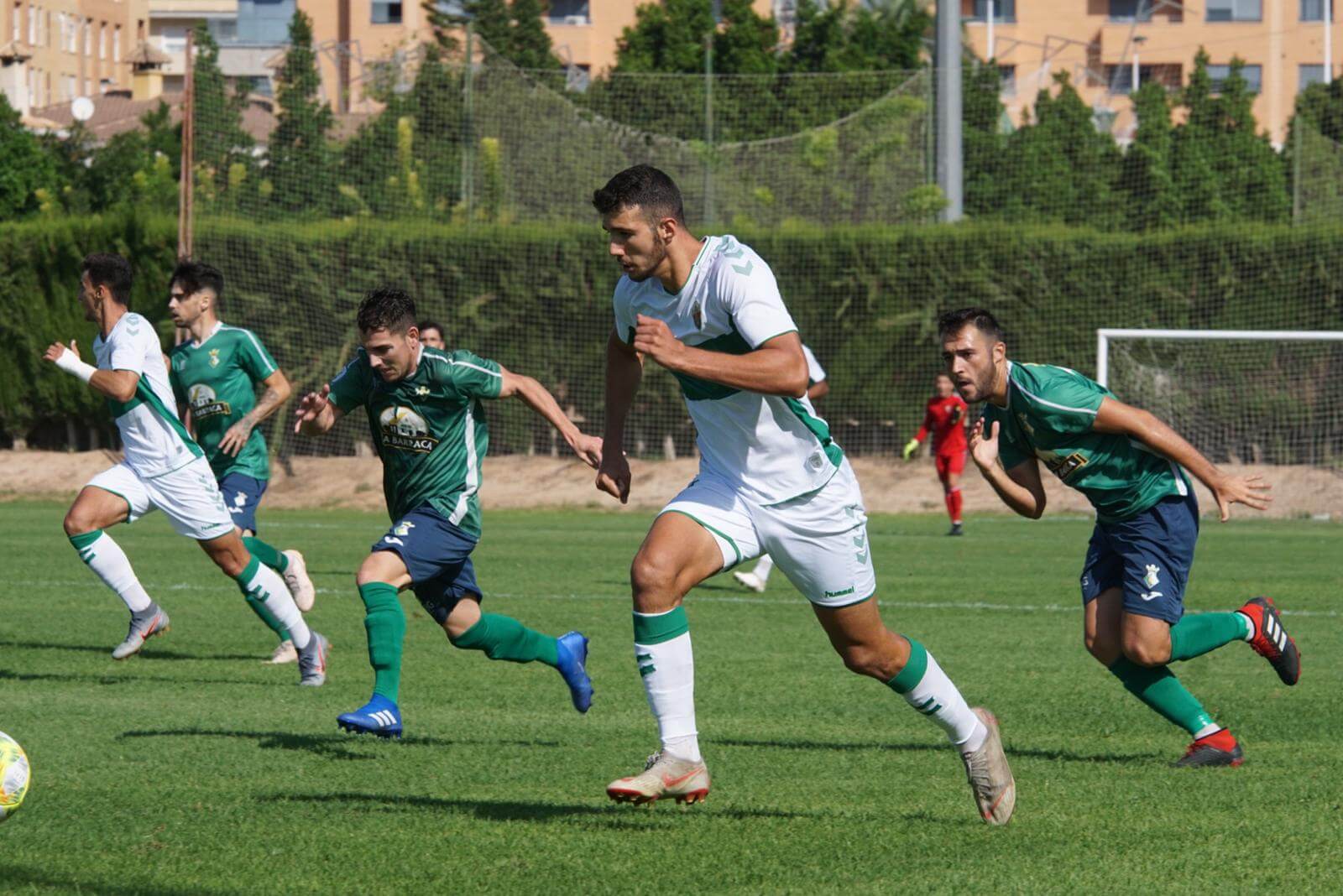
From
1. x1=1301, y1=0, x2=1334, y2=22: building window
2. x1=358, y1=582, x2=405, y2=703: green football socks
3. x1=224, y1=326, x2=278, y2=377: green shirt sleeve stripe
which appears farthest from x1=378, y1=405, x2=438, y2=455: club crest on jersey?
x1=1301, y1=0, x2=1334, y2=22: building window

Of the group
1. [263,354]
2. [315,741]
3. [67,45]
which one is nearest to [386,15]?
[67,45]

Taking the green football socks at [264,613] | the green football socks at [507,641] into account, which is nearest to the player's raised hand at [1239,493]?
the green football socks at [507,641]

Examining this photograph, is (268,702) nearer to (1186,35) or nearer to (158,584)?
(158,584)

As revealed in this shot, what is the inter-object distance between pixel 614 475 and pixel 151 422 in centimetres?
428

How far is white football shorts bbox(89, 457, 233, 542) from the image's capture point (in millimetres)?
9312

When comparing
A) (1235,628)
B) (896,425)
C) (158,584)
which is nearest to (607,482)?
(1235,628)

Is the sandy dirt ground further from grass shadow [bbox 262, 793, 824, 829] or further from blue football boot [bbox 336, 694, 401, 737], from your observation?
grass shadow [bbox 262, 793, 824, 829]

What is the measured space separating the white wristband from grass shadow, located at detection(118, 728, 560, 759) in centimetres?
220

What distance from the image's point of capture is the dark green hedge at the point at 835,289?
24703 mm

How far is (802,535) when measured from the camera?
219 inches

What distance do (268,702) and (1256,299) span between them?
64.5 feet

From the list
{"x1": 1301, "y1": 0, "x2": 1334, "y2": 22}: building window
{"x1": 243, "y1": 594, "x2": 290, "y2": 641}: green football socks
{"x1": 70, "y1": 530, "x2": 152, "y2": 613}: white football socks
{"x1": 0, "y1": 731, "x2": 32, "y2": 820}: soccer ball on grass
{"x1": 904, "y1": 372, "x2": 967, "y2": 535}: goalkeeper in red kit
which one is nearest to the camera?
{"x1": 0, "y1": 731, "x2": 32, "y2": 820}: soccer ball on grass

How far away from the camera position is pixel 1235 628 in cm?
717

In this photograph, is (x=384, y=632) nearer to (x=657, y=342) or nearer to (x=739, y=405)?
(x=739, y=405)
